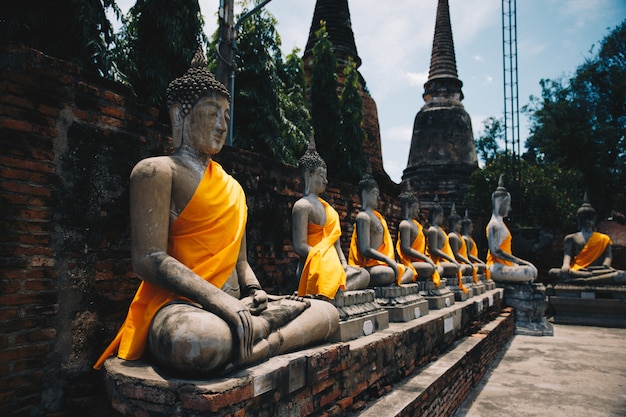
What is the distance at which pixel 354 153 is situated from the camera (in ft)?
46.3

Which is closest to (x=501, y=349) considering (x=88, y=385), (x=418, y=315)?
(x=418, y=315)

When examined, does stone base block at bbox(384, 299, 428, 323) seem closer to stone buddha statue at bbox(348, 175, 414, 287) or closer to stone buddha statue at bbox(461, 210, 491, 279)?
stone buddha statue at bbox(348, 175, 414, 287)

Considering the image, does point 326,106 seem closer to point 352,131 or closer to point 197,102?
point 352,131

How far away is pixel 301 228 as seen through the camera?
418 cm

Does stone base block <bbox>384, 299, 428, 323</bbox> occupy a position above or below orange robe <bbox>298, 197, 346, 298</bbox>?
below

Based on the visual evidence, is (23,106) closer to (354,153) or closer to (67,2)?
(67,2)

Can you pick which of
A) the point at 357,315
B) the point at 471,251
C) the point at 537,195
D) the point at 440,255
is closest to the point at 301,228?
the point at 357,315

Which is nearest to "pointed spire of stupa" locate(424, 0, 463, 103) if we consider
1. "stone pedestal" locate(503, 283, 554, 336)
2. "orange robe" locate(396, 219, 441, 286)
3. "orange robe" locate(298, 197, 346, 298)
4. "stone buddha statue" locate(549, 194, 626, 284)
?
"stone buddha statue" locate(549, 194, 626, 284)

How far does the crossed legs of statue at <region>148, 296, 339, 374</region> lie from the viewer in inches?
79.3

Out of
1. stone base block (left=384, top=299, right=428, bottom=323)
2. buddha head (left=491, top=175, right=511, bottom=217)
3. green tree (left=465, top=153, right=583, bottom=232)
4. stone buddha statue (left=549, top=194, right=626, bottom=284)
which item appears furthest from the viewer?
green tree (left=465, top=153, right=583, bottom=232)

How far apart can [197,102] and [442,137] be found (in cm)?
1929

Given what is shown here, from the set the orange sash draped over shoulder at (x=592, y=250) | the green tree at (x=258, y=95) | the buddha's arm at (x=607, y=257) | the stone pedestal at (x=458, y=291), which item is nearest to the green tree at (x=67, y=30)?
the green tree at (x=258, y=95)

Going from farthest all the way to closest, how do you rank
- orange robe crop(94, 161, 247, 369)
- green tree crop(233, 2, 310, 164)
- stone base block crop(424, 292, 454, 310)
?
green tree crop(233, 2, 310, 164), stone base block crop(424, 292, 454, 310), orange robe crop(94, 161, 247, 369)

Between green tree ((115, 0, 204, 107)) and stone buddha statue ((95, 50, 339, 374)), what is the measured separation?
711 cm
